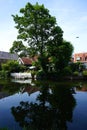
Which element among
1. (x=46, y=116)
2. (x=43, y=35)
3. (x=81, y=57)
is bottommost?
(x=46, y=116)

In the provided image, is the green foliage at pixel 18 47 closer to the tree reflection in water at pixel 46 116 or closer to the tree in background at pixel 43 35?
the tree in background at pixel 43 35

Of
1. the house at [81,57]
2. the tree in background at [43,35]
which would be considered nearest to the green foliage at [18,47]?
the tree in background at [43,35]

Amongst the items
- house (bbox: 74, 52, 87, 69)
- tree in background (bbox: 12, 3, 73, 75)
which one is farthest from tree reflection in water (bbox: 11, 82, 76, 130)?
house (bbox: 74, 52, 87, 69)

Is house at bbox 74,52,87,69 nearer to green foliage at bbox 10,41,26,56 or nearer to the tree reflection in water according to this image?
green foliage at bbox 10,41,26,56

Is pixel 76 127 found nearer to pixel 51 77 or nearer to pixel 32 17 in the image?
pixel 51 77

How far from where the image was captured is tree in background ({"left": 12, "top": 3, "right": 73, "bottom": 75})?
5306 centimetres

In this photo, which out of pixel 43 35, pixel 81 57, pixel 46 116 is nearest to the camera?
pixel 46 116

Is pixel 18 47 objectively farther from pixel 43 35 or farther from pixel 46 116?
pixel 46 116

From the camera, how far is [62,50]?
2028 inches

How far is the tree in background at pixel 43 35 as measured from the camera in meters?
53.1

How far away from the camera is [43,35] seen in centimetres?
5431

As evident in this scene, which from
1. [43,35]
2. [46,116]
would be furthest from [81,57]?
[46,116]

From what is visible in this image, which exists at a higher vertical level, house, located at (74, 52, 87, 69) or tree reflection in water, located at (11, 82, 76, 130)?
house, located at (74, 52, 87, 69)

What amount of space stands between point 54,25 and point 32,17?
526 cm
